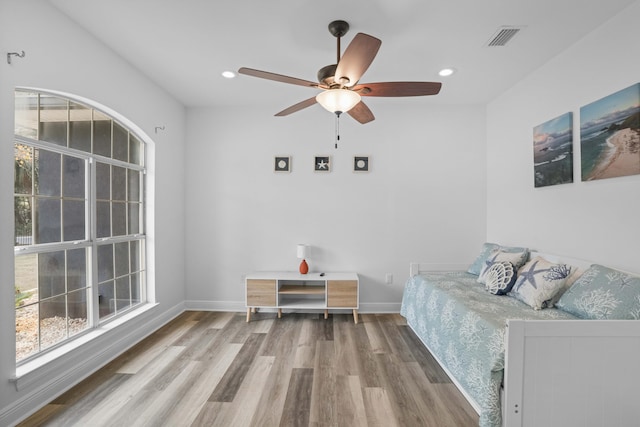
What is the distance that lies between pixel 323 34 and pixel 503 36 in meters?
1.44

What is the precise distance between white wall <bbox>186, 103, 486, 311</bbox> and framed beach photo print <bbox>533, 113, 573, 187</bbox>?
1.00 m

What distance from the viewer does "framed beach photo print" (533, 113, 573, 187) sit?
2549mm

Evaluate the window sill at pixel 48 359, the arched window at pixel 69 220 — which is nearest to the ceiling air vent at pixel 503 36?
the arched window at pixel 69 220

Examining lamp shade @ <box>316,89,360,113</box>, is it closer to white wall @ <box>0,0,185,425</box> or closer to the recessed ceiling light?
the recessed ceiling light

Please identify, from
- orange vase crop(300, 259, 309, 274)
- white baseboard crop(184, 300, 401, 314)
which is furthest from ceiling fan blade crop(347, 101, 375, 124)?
white baseboard crop(184, 300, 401, 314)

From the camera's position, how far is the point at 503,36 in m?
2.38

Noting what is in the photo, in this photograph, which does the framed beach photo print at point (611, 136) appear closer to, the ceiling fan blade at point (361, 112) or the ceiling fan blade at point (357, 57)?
the ceiling fan blade at point (361, 112)

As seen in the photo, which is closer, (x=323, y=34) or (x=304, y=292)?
(x=323, y=34)

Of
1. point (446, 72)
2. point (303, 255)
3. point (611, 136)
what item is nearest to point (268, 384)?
point (303, 255)

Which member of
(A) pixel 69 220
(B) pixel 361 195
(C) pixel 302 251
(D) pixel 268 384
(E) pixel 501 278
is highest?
(B) pixel 361 195

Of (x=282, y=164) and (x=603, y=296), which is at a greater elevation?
(x=282, y=164)

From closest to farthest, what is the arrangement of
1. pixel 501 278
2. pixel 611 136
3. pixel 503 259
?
pixel 611 136 < pixel 501 278 < pixel 503 259

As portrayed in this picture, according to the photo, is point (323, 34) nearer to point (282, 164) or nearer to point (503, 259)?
point (282, 164)

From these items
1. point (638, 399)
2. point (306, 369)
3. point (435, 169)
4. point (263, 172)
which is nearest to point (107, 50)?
point (263, 172)
